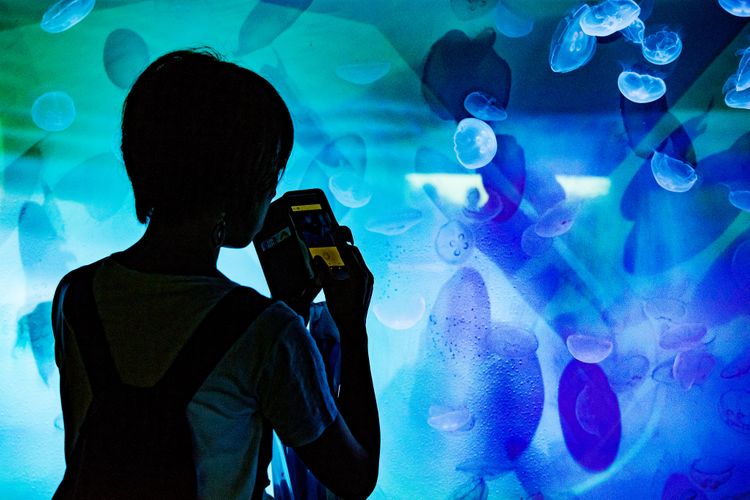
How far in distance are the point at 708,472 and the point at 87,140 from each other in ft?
8.16

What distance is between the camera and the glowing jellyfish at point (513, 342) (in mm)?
2221

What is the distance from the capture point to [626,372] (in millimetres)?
2217

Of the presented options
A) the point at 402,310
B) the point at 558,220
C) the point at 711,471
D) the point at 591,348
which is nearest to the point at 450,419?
the point at 402,310

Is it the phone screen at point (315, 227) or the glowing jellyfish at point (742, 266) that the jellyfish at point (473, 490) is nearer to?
the glowing jellyfish at point (742, 266)

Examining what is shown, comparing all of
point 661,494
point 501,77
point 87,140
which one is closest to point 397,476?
point 661,494

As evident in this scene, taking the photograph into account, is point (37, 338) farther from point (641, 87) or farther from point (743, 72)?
point (743, 72)

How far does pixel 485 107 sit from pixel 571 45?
350 mm

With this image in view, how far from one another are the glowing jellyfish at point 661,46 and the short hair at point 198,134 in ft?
6.02

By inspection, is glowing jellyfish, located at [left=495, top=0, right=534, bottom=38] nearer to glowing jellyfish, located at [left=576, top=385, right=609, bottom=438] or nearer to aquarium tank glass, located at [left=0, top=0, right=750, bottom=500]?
aquarium tank glass, located at [left=0, top=0, right=750, bottom=500]

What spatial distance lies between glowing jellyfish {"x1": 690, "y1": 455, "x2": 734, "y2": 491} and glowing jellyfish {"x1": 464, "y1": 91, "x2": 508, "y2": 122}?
140cm

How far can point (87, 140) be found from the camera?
7.34ft

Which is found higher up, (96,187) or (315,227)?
(315,227)

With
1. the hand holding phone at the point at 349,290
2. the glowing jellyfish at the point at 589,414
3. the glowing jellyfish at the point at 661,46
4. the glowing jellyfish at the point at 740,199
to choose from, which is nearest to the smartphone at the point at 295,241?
the hand holding phone at the point at 349,290

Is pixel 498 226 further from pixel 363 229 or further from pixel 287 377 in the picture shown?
pixel 287 377
